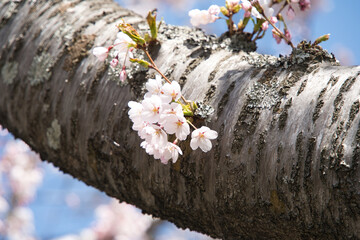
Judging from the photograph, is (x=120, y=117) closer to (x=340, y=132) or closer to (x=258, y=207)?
(x=258, y=207)

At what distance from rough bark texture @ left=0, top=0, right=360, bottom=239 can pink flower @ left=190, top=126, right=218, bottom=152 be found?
0.14 feet

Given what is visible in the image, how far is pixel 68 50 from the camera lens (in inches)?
57.3

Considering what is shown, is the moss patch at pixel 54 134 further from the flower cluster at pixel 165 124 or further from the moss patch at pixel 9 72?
the flower cluster at pixel 165 124

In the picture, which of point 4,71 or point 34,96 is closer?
point 34,96

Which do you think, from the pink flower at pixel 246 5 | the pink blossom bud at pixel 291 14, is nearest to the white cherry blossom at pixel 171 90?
the pink flower at pixel 246 5

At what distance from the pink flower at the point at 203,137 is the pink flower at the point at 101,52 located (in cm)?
47

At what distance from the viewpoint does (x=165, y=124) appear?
102 centimetres

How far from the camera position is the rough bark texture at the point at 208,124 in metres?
0.93

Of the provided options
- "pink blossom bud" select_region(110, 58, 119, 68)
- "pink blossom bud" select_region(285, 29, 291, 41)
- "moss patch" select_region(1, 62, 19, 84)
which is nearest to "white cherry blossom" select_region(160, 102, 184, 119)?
"pink blossom bud" select_region(110, 58, 119, 68)

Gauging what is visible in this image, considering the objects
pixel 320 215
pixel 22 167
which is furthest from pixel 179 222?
pixel 22 167

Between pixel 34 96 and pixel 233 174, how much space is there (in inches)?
34.9

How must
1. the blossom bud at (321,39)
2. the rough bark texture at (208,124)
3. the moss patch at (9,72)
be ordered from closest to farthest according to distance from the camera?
the rough bark texture at (208,124)
the blossom bud at (321,39)
the moss patch at (9,72)

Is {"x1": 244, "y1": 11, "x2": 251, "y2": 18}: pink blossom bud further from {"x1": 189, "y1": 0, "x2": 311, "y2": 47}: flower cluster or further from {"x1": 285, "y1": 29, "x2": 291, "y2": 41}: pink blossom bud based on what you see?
{"x1": 285, "y1": 29, "x2": 291, "y2": 41}: pink blossom bud

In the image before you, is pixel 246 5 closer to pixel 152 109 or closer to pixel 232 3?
pixel 232 3
